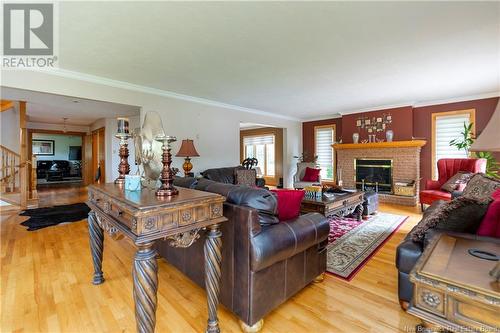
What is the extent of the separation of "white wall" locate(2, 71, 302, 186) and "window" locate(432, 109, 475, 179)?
377 cm

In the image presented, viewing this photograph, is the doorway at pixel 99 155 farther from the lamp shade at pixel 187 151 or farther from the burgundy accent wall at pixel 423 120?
the burgundy accent wall at pixel 423 120

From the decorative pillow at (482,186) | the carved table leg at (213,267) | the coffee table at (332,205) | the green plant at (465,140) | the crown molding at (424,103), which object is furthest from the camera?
the crown molding at (424,103)

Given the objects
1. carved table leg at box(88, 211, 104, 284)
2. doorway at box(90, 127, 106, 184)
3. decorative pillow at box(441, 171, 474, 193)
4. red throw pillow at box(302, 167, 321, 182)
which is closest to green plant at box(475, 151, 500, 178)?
decorative pillow at box(441, 171, 474, 193)

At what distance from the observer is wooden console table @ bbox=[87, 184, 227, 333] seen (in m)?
1.14

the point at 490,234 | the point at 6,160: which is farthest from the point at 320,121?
the point at 6,160

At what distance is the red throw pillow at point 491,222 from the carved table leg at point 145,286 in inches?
76.6

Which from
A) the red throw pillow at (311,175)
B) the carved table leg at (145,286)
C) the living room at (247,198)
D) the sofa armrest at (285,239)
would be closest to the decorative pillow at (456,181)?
the living room at (247,198)

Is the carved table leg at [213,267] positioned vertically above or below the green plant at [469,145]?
below

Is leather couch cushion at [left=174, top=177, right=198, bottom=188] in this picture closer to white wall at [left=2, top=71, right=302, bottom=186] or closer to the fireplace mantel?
white wall at [left=2, top=71, right=302, bottom=186]

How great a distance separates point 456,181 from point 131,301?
5027 millimetres

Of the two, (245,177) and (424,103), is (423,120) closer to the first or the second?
(424,103)

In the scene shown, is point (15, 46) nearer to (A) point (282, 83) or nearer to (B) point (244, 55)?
(B) point (244, 55)

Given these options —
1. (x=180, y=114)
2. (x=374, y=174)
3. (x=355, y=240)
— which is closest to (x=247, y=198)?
(x=355, y=240)

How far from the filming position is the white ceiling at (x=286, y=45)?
6.61 ft
